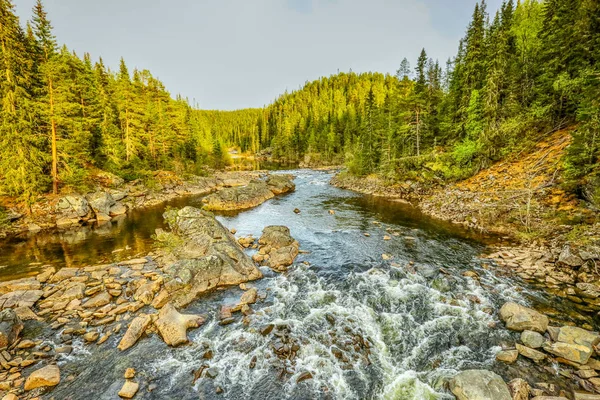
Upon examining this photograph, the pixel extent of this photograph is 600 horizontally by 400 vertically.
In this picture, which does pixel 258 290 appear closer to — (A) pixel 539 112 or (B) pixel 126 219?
(B) pixel 126 219

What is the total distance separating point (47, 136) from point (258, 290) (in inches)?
958

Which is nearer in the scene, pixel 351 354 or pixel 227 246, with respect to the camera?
pixel 351 354

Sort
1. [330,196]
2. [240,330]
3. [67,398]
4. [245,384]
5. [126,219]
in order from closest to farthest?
[67,398], [245,384], [240,330], [126,219], [330,196]

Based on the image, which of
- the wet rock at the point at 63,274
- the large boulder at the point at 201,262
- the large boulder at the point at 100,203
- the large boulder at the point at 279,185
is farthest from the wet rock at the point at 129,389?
the large boulder at the point at 279,185

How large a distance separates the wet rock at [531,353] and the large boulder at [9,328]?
51.2ft

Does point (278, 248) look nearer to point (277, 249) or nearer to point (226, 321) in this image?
point (277, 249)

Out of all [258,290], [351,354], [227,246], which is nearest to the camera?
[351,354]

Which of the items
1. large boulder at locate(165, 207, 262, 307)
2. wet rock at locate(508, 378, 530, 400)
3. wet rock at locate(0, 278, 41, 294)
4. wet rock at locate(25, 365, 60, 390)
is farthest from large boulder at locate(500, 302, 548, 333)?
wet rock at locate(0, 278, 41, 294)

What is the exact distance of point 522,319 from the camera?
813cm

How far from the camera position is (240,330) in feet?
28.1

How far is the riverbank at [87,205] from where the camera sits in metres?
20.1

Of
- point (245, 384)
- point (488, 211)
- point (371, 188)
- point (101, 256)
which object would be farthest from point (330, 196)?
point (245, 384)

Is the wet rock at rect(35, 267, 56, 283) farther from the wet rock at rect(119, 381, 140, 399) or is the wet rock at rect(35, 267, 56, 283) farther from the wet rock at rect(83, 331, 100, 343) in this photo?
the wet rock at rect(119, 381, 140, 399)

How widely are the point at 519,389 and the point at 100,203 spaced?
3084cm
